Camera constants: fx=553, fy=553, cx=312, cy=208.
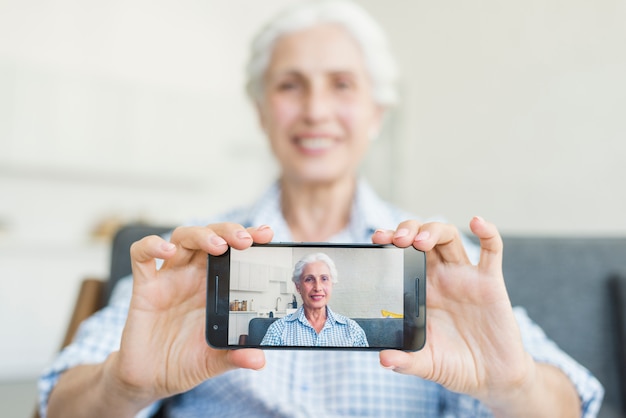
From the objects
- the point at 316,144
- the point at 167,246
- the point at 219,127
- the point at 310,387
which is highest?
the point at 219,127

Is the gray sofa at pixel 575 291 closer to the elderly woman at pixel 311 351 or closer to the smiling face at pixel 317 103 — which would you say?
the elderly woman at pixel 311 351

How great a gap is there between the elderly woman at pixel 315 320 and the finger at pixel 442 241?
10cm

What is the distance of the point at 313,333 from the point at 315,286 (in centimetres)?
5

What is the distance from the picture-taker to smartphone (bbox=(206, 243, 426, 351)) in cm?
58

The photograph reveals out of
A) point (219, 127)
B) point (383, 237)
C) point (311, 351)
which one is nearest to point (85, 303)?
point (311, 351)

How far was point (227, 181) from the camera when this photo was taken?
3.03m

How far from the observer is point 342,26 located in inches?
40.1

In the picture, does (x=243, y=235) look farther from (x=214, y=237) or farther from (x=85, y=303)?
(x=85, y=303)

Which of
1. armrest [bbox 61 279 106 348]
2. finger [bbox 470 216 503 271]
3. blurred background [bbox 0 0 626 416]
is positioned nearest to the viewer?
finger [bbox 470 216 503 271]

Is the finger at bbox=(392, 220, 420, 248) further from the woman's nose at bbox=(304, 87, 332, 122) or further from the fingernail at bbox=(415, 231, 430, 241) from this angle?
the woman's nose at bbox=(304, 87, 332, 122)

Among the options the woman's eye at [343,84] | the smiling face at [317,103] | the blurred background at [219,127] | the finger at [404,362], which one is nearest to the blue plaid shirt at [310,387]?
the finger at [404,362]

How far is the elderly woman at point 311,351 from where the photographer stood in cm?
59

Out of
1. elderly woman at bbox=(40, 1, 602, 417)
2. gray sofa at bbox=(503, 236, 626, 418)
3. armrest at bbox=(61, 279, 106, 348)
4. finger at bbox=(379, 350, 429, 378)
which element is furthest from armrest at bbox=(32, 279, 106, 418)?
gray sofa at bbox=(503, 236, 626, 418)

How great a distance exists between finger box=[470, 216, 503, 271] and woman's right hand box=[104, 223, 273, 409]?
8.3 inches
